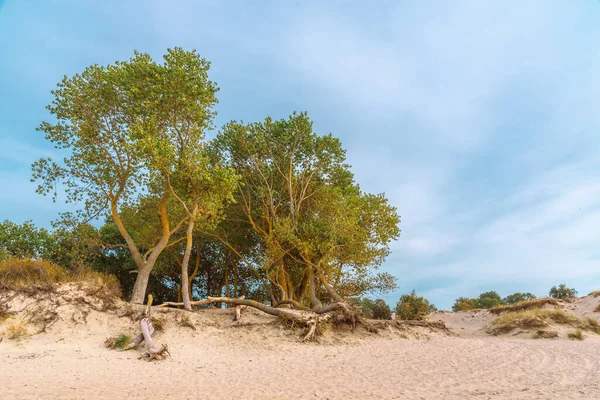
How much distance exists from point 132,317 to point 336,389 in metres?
11.5

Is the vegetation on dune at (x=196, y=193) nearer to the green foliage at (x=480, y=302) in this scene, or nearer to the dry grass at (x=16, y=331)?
the dry grass at (x=16, y=331)

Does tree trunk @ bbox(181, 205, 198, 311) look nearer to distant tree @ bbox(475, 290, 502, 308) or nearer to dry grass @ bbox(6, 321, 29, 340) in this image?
dry grass @ bbox(6, 321, 29, 340)

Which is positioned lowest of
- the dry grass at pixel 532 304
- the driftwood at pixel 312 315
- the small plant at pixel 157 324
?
the small plant at pixel 157 324

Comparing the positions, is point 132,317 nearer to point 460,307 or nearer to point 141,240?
point 141,240

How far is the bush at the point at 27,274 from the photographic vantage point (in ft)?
57.5

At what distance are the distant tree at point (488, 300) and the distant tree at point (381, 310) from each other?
30528 mm

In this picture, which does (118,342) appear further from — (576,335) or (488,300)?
(488,300)

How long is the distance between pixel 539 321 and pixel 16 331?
87.4 feet

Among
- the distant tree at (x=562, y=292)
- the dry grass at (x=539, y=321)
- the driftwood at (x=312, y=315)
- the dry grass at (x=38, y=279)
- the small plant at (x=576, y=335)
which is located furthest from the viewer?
the distant tree at (x=562, y=292)

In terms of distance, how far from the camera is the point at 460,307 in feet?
164

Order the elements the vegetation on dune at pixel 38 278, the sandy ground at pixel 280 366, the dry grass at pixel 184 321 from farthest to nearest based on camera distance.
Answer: the vegetation on dune at pixel 38 278, the dry grass at pixel 184 321, the sandy ground at pixel 280 366

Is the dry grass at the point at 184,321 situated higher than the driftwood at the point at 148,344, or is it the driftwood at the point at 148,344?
the dry grass at the point at 184,321

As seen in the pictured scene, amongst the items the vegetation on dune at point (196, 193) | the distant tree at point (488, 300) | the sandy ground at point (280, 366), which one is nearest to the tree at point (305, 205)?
the vegetation on dune at point (196, 193)

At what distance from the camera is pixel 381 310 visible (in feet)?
98.9
